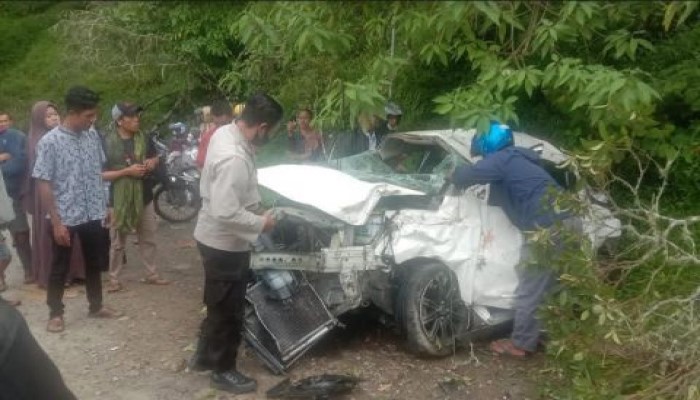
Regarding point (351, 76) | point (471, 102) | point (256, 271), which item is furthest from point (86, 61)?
point (471, 102)

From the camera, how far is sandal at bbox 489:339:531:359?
19.3ft

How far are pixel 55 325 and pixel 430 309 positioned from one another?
288 centimetres

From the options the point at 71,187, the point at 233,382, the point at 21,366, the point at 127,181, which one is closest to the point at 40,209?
the point at 127,181

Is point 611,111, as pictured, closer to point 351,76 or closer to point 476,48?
point 476,48

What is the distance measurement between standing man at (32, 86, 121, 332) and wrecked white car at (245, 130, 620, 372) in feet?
4.43

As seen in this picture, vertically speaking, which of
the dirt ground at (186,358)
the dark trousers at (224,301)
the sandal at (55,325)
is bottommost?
the dirt ground at (186,358)

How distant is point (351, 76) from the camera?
831 cm

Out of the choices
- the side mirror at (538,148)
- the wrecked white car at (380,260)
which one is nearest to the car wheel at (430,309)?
the wrecked white car at (380,260)

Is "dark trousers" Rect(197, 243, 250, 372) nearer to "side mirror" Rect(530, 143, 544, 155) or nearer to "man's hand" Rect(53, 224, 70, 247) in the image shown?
"man's hand" Rect(53, 224, 70, 247)

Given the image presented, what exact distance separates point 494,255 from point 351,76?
306 centimetres

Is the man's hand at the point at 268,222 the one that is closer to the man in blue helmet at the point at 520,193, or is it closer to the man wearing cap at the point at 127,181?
the man in blue helmet at the point at 520,193

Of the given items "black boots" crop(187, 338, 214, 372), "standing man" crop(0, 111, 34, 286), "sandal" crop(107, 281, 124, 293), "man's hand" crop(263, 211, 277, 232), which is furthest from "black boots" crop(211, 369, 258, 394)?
"standing man" crop(0, 111, 34, 286)

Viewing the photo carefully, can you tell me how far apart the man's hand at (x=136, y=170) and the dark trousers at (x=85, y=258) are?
34.8 inches

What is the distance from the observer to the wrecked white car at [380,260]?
217 inches
